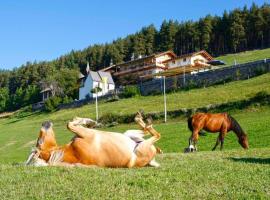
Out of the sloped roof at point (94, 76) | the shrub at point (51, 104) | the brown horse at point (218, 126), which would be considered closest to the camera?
the brown horse at point (218, 126)

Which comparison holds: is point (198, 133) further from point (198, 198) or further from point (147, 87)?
point (147, 87)

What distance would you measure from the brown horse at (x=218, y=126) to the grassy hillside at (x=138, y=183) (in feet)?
41.4

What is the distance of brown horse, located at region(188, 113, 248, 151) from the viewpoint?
22969 mm

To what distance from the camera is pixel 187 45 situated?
550ft

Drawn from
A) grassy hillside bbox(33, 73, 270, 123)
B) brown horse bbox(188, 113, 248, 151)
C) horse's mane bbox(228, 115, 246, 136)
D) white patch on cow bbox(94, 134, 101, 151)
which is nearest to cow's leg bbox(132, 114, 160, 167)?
white patch on cow bbox(94, 134, 101, 151)

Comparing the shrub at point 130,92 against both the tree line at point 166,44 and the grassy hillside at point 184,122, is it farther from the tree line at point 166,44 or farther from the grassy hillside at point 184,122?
the tree line at point 166,44

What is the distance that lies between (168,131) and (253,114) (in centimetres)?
962

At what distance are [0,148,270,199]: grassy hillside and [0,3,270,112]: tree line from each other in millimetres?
120576

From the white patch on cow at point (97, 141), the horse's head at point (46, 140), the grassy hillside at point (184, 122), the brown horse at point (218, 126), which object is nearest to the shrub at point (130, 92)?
the grassy hillside at point (184, 122)

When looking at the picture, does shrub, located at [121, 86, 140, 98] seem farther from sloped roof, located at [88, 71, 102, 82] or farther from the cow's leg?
the cow's leg

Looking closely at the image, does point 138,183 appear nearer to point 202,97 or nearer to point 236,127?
point 236,127

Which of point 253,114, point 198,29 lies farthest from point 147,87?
point 198,29

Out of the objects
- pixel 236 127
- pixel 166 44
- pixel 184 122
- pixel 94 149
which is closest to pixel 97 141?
pixel 94 149

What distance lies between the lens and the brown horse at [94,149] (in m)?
9.85
